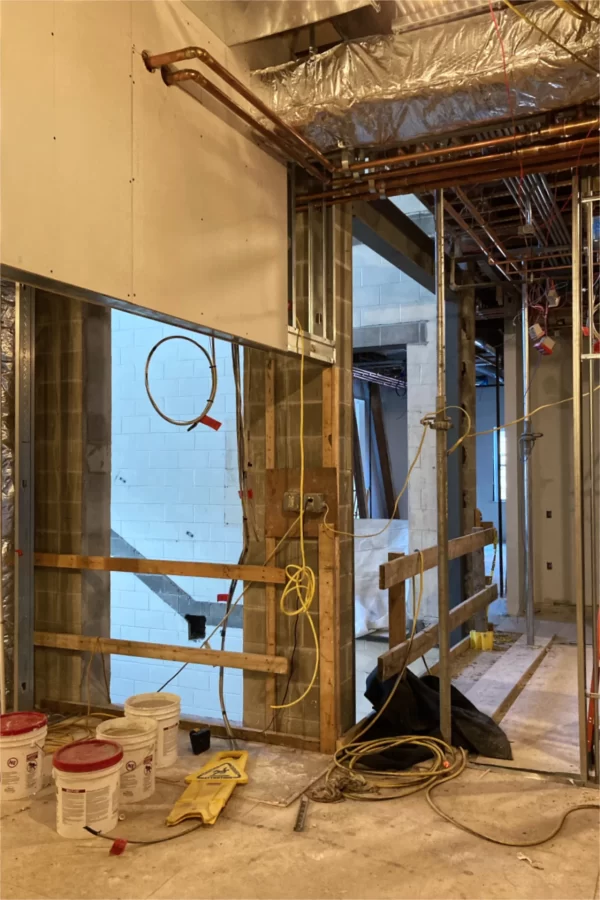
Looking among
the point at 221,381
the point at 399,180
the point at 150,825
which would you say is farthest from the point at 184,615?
the point at 399,180

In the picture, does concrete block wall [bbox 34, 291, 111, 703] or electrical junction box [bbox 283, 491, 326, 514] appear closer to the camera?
electrical junction box [bbox 283, 491, 326, 514]

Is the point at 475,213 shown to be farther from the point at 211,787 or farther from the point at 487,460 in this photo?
the point at 487,460

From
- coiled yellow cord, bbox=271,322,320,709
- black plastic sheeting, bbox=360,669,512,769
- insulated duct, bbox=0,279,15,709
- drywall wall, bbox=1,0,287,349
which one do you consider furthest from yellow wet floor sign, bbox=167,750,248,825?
drywall wall, bbox=1,0,287,349

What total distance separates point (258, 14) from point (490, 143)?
3.24 feet

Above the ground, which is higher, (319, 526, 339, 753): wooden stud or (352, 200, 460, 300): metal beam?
(352, 200, 460, 300): metal beam

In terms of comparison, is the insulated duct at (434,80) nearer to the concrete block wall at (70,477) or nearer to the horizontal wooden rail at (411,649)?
the concrete block wall at (70,477)

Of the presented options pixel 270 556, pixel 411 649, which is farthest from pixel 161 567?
pixel 411 649

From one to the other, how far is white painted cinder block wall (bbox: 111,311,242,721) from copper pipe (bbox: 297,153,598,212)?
230 centimetres

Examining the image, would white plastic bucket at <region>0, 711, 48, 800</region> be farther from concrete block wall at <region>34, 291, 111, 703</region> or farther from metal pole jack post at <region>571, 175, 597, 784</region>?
metal pole jack post at <region>571, 175, 597, 784</region>

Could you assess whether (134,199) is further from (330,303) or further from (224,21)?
(330,303)

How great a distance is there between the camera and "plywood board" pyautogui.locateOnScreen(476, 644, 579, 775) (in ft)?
10.00

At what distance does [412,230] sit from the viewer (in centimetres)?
486

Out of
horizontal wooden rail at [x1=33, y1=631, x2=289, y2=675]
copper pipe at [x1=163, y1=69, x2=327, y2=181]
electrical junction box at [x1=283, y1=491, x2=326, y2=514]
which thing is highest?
copper pipe at [x1=163, y1=69, x2=327, y2=181]

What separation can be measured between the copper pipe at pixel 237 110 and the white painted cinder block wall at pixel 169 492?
8.11ft
